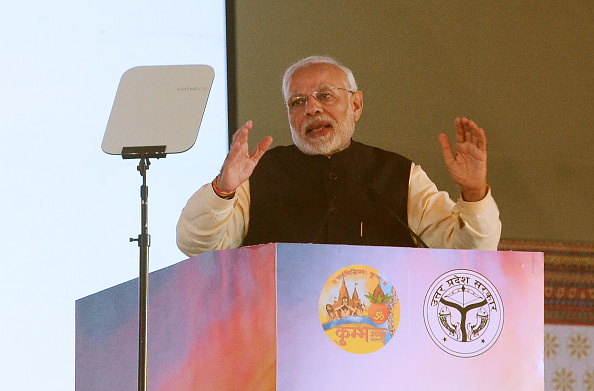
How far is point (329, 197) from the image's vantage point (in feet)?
7.50

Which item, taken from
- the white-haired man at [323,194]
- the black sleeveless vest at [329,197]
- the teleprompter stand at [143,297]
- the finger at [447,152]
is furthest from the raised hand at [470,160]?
the teleprompter stand at [143,297]

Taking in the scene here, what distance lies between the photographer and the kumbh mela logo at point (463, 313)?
1.42 m

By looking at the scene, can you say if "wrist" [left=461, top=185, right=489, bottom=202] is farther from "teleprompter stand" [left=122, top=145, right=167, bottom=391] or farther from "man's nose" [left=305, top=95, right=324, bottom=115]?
"teleprompter stand" [left=122, top=145, right=167, bottom=391]

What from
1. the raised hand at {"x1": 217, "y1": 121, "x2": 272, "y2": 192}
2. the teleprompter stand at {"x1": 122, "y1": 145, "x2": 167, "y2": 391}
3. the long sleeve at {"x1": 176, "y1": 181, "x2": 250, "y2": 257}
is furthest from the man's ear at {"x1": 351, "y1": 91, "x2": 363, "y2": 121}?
the teleprompter stand at {"x1": 122, "y1": 145, "x2": 167, "y2": 391}

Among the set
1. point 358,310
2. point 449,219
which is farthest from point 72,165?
point 358,310

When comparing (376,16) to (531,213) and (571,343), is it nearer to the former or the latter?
(531,213)

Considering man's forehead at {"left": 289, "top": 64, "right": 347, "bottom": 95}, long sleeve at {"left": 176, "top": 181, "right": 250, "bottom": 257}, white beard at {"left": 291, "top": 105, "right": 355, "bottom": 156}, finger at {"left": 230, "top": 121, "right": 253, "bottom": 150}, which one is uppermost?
man's forehead at {"left": 289, "top": 64, "right": 347, "bottom": 95}

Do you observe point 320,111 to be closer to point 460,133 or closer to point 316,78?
point 316,78

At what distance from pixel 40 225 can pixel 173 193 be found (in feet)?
1.54

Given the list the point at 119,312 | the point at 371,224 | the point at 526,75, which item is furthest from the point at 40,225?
the point at 526,75

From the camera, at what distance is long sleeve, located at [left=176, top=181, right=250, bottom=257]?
1962 mm

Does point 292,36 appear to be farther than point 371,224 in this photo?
Yes

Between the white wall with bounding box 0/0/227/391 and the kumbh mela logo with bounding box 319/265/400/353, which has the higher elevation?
the white wall with bounding box 0/0/227/391

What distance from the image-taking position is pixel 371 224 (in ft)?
7.29
